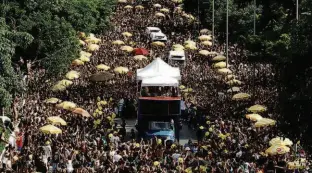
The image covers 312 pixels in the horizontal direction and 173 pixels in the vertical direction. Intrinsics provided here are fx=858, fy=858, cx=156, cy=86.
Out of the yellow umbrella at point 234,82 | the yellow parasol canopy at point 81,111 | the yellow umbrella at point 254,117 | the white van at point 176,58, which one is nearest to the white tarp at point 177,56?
the white van at point 176,58

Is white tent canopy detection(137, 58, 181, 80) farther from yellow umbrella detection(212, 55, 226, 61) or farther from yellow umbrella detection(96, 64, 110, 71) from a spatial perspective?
yellow umbrella detection(212, 55, 226, 61)

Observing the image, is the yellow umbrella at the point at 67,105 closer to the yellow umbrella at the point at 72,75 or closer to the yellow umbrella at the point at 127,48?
the yellow umbrella at the point at 72,75

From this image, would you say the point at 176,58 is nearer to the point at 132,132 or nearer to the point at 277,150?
the point at 132,132

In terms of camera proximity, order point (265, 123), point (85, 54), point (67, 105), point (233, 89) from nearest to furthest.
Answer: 1. point (265, 123)
2. point (67, 105)
3. point (233, 89)
4. point (85, 54)

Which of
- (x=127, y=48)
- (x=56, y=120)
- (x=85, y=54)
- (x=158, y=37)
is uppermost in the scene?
(x=158, y=37)

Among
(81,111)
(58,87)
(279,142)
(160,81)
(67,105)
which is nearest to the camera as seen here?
(279,142)

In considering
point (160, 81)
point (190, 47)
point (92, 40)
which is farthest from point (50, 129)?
point (190, 47)

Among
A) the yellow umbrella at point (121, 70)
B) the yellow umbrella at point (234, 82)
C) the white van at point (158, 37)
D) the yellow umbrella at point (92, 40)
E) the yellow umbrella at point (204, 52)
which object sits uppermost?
the white van at point (158, 37)

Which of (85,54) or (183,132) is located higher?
(85,54)
